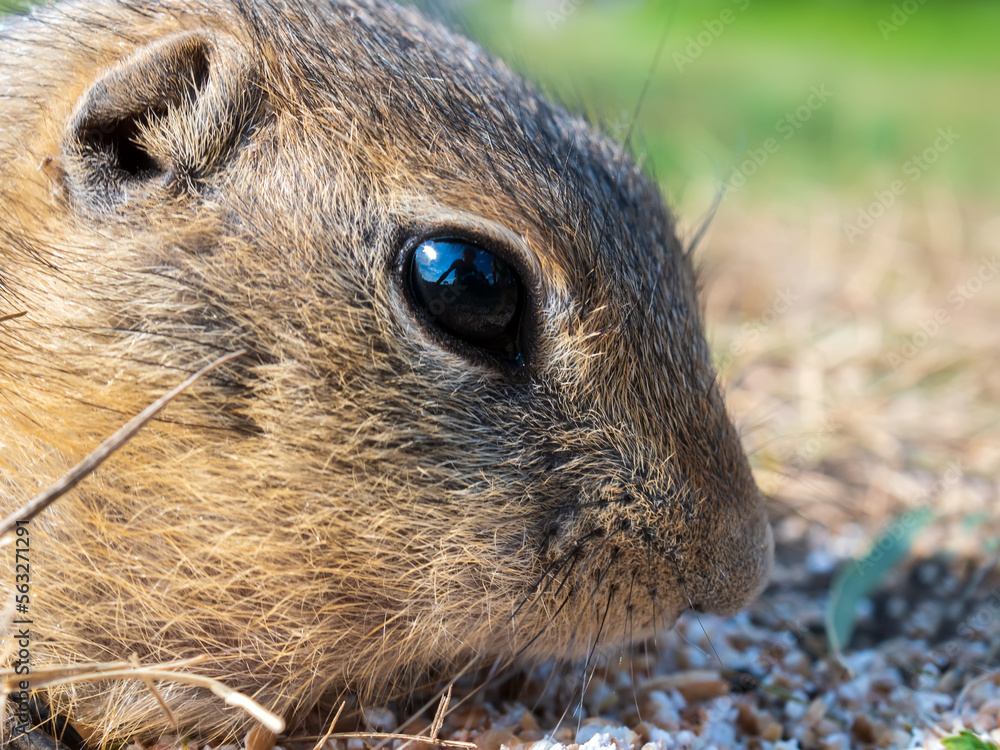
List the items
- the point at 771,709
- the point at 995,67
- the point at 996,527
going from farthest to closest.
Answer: the point at 995,67
the point at 996,527
the point at 771,709

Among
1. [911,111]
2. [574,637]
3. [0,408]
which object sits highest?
[911,111]

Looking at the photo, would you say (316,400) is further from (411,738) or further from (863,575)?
(863,575)

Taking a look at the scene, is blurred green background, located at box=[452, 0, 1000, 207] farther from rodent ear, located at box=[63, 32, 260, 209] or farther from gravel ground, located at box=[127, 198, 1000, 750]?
rodent ear, located at box=[63, 32, 260, 209]

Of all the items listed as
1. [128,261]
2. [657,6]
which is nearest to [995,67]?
[657,6]

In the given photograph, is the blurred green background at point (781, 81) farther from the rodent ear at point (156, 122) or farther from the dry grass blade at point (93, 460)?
the dry grass blade at point (93, 460)

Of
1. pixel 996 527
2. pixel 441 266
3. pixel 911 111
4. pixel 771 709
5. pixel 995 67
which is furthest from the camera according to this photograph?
pixel 995 67

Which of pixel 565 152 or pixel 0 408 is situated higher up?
pixel 565 152

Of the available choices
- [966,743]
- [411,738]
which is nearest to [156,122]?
[411,738]

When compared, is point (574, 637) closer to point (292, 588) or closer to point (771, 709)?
point (292, 588)
